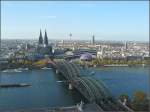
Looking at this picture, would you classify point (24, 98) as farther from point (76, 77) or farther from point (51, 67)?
point (51, 67)

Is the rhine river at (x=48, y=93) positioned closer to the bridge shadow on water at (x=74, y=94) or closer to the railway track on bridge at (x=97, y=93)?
the bridge shadow on water at (x=74, y=94)

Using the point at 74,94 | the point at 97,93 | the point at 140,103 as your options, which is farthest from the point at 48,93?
the point at 140,103

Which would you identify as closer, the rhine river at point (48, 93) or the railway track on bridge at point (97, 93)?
the railway track on bridge at point (97, 93)

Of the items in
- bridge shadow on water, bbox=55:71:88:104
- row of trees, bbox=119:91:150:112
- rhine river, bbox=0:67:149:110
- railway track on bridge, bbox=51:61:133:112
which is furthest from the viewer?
bridge shadow on water, bbox=55:71:88:104

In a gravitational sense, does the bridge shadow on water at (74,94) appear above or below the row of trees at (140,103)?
below

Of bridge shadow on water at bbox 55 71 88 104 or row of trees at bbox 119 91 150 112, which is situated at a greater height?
row of trees at bbox 119 91 150 112

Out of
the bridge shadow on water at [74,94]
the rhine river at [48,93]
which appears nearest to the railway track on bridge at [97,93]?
the bridge shadow on water at [74,94]

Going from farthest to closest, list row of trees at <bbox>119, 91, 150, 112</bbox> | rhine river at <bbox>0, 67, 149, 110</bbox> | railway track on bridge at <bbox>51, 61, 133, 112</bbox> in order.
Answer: rhine river at <bbox>0, 67, 149, 110</bbox>
railway track on bridge at <bbox>51, 61, 133, 112</bbox>
row of trees at <bbox>119, 91, 150, 112</bbox>

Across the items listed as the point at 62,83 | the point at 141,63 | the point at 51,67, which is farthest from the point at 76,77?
the point at 141,63

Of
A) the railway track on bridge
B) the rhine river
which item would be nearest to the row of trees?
the railway track on bridge

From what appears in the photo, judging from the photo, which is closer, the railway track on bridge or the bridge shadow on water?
the railway track on bridge

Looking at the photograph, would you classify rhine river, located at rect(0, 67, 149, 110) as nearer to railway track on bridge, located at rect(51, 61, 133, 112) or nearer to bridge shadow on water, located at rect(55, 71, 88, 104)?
bridge shadow on water, located at rect(55, 71, 88, 104)
